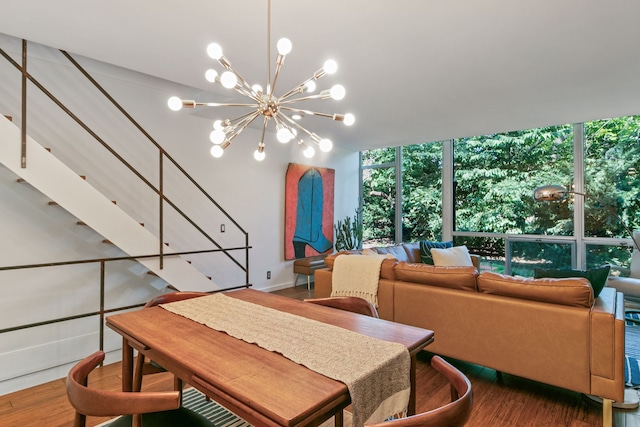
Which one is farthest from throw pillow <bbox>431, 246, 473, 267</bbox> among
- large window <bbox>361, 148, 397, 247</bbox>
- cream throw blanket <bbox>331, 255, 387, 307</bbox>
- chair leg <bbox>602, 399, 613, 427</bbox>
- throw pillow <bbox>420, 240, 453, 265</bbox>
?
large window <bbox>361, 148, 397, 247</bbox>

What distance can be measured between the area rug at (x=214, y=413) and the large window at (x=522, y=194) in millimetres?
4779

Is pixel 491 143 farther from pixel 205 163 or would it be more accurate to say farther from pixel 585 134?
pixel 205 163

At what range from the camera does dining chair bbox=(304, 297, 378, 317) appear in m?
1.95

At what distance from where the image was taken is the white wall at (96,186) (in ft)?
9.68

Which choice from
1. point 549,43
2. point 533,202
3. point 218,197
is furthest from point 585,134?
point 218,197

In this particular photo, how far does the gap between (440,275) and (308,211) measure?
3.49 meters

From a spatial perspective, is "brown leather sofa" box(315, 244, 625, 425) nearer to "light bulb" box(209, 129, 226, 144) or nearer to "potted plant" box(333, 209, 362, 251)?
"light bulb" box(209, 129, 226, 144)

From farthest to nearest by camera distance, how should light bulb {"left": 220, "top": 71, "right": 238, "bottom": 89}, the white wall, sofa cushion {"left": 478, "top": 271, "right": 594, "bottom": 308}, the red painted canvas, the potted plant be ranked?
the potted plant
the red painted canvas
the white wall
sofa cushion {"left": 478, "top": 271, "right": 594, "bottom": 308}
light bulb {"left": 220, "top": 71, "right": 238, "bottom": 89}

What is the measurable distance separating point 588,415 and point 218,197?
418 centimetres

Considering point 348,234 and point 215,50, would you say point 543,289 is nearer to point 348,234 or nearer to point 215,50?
point 215,50

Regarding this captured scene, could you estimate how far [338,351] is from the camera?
4.18 ft

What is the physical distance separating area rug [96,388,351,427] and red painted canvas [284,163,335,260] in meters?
3.22

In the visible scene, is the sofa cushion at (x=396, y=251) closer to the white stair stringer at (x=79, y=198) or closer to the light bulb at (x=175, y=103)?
the white stair stringer at (x=79, y=198)

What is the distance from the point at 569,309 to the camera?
2.07 metres
